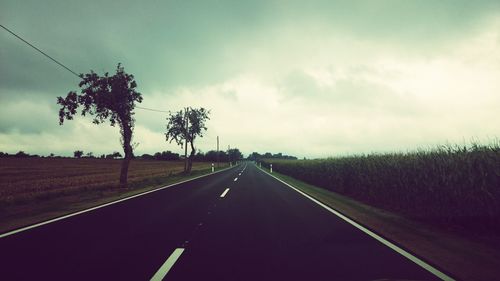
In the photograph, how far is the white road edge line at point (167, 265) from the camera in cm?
379

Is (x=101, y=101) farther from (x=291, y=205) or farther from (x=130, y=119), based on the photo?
(x=291, y=205)

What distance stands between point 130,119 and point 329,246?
19012 millimetres

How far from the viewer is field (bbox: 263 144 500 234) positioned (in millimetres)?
6617

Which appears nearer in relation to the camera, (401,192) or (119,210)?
(119,210)

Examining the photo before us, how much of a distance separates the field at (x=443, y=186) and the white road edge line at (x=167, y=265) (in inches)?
261

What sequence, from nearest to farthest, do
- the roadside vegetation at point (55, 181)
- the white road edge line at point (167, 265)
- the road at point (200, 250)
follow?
the white road edge line at point (167, 265) < the road at point (200, 250) < the roadside vegetation at point (55, 181)

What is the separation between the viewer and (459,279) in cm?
385

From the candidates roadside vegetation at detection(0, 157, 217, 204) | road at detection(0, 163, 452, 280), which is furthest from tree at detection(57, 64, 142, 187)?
road at detection(0, 163, 452, 280)

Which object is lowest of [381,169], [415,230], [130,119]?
[415,230]

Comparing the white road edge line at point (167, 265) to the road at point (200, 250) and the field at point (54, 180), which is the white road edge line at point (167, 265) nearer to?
the road at point (200, 250)

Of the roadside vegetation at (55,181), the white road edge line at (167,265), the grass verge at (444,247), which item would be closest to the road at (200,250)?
the white road edge line at (167,265)

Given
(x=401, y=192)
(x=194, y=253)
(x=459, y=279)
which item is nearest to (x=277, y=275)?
(x=194, y=253)

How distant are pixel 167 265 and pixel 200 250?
33.5 inches

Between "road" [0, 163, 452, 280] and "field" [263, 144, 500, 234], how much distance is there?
2850 millimetres
